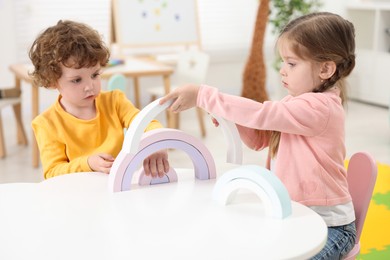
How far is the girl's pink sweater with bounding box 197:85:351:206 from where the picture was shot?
4.68 feet

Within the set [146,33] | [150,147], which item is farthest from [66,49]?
[146,33]

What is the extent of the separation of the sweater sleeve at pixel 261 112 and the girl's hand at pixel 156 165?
0.60ft

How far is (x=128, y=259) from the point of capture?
3.54 ft

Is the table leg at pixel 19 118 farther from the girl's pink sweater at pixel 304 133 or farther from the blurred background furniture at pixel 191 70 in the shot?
the girl's pink sweater at pixel 304 133

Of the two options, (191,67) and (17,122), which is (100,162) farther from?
(191,67)

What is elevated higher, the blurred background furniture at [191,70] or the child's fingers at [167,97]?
the child's fingers at [167,97]

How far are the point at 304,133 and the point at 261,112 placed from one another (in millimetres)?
134

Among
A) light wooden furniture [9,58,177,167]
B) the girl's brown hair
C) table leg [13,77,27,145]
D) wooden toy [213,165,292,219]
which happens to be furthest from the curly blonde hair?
table leg [13,77,27,145]

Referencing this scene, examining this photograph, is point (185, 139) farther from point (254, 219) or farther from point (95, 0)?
point (95, 0)

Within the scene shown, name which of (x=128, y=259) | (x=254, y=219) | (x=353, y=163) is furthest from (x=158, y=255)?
(x=353, y=163)

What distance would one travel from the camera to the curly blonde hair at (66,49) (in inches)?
69.7

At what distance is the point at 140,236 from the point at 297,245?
1.00ft

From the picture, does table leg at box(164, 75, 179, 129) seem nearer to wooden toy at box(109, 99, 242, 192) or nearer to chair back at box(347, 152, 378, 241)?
chair back at box(347, 152, 378, 241)

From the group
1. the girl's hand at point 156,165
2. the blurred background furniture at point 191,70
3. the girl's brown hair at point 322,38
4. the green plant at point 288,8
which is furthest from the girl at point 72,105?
the green plant at point 288,8
